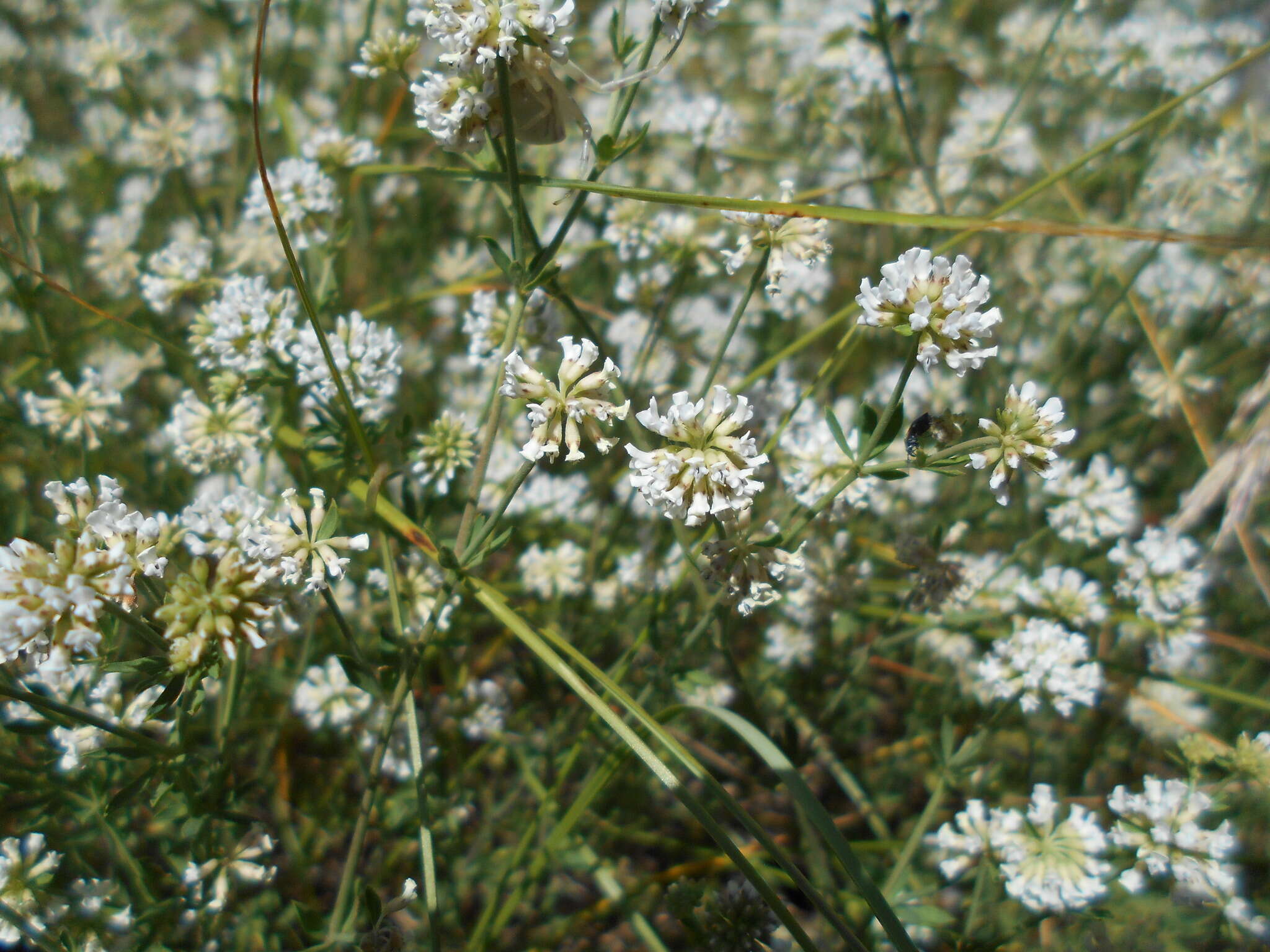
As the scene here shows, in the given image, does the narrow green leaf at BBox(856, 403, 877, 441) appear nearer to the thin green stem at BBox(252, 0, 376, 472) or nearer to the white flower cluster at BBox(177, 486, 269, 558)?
the thin green stem at BBox(252, 0, 376, 472)

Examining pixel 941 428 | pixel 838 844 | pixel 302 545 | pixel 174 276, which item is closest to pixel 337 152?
pixel 174 276

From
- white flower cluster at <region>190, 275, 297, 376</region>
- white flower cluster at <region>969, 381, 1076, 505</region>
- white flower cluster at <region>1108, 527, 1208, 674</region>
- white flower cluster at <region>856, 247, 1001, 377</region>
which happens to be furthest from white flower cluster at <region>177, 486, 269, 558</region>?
white flower cluster at <region>1108, 527, 1208, 674</region>

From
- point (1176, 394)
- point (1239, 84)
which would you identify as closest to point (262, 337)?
point (1176, 394)

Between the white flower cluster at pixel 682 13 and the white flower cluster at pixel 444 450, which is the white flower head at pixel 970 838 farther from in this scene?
the white flower cluster at pixel 682 13

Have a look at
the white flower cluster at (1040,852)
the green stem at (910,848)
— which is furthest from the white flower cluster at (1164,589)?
the green stem at (910,848)

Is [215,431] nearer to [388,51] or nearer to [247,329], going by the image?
[247,329]
